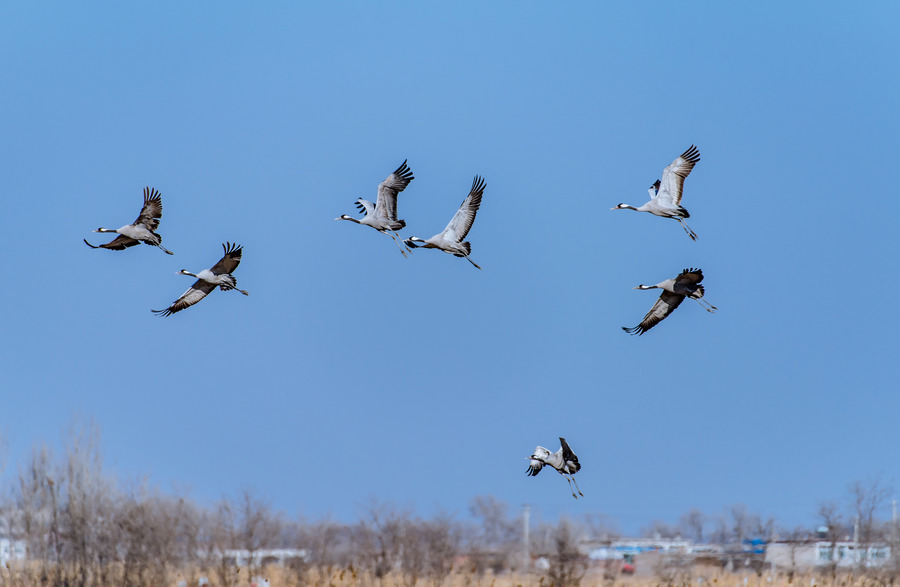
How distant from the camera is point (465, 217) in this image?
26703mm

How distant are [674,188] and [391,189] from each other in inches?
247

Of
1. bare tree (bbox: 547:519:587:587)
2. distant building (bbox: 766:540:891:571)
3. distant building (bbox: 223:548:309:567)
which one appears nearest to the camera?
distant building (bbox: 223:548:309:567)

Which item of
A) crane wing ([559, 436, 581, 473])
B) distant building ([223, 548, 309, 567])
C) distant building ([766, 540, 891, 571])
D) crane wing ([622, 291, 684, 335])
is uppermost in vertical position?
crane wing ([622, 291, 684, 335])

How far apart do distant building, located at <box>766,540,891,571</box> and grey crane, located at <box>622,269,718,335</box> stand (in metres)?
22.8

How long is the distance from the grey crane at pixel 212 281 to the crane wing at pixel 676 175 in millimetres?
9447

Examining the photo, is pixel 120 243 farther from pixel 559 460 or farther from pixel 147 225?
pixel 559 460

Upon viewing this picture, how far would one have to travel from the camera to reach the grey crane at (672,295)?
25.9 meters

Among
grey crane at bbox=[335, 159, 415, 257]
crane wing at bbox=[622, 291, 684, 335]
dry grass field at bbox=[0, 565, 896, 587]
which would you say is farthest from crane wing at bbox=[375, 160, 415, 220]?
dry grass field at bbox=[0, 565, 896, 587]

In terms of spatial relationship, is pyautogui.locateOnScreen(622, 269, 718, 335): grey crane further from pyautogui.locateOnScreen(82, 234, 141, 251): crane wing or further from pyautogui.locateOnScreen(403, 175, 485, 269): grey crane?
pyautogui.locateOnScreen(82, 234, 141, 251): crane wing

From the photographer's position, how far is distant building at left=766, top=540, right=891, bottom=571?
46.7 meters

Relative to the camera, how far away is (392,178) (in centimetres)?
2680

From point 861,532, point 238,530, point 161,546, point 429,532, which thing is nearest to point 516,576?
point 429,532

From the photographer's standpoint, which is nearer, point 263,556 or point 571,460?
point 571,460

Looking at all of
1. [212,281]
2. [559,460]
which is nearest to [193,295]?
[212,281]
